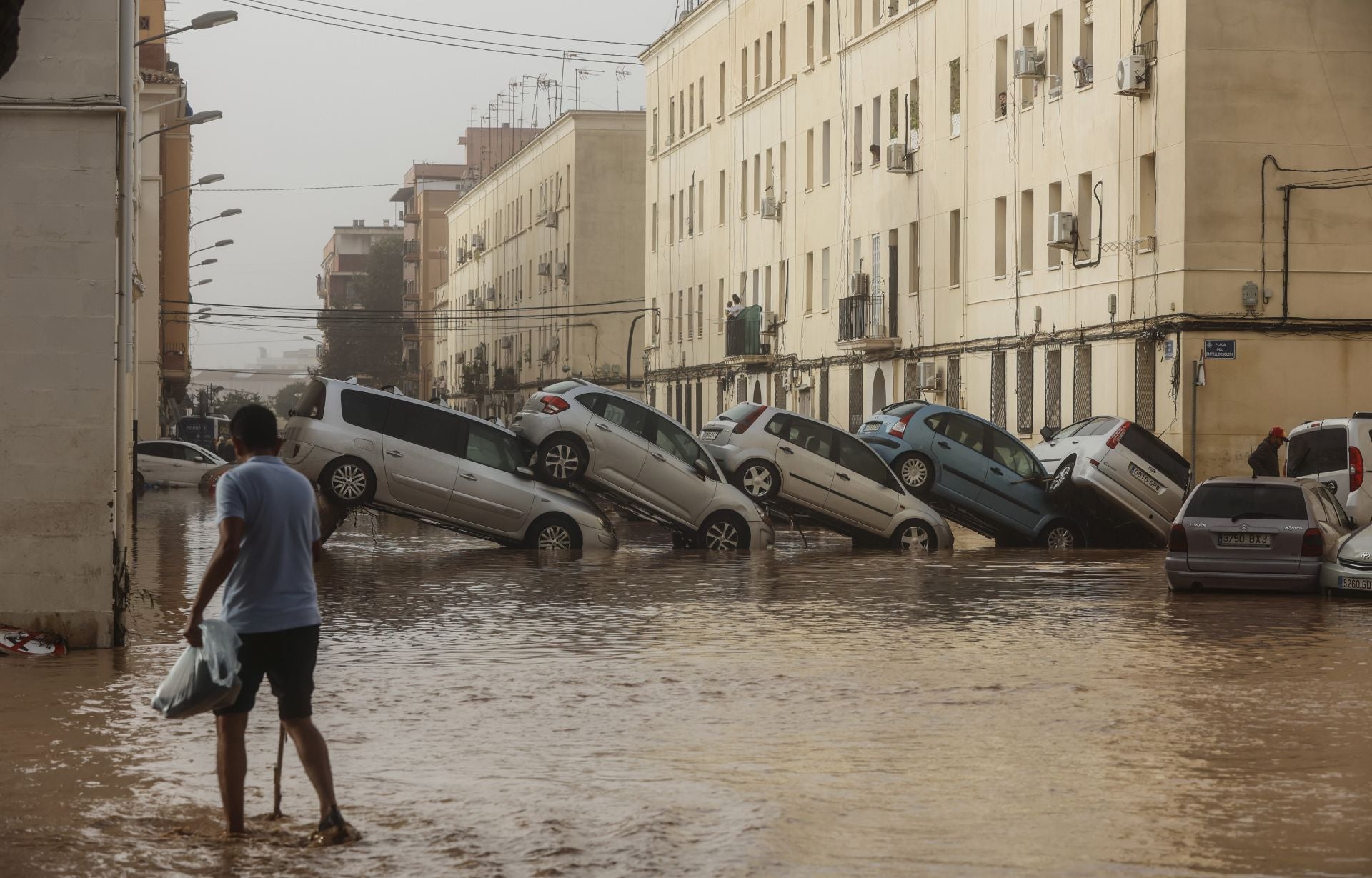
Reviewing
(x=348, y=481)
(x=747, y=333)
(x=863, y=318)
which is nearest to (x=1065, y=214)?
(x=863, y=318)

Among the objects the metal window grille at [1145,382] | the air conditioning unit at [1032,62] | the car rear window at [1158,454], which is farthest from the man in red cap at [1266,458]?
the air conditioning unit at [1032,62]

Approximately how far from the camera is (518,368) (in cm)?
10331

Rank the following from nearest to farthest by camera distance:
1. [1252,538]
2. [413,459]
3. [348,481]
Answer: [1252,538], [348,481], [413,459]

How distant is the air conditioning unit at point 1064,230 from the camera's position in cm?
3872

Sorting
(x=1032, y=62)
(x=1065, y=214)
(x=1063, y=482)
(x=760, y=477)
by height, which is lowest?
(x=1063, y=482)

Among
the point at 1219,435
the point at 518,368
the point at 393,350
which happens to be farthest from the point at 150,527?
the point at 393,350

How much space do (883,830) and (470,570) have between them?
15.6m

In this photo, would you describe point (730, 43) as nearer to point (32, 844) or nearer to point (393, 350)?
point (32, 844)

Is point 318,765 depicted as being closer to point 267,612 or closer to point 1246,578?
point 267,612

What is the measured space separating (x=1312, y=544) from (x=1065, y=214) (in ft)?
62.6

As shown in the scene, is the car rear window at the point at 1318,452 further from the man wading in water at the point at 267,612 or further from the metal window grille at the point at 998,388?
the man wading in water at the point at 267,612

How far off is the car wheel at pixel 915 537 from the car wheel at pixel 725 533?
7.61 ft

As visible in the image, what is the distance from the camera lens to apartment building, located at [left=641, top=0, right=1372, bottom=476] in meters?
34.9

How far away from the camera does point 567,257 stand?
291 ft
